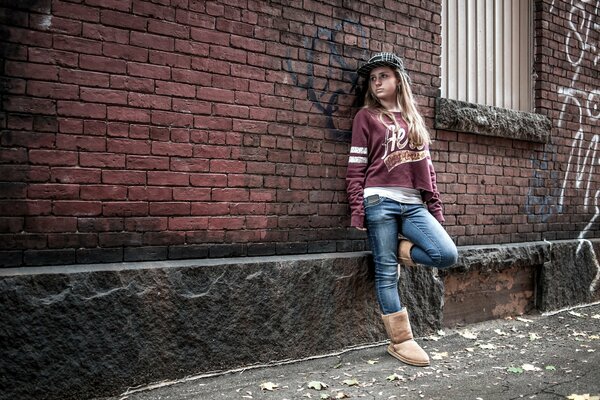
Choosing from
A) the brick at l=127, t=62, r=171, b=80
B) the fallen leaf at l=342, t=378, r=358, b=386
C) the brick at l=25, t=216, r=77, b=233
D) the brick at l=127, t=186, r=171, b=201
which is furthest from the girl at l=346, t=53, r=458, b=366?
the brick at l=25, t=216, r=77, b=233

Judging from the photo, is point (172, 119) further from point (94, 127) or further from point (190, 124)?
point (94, 127)

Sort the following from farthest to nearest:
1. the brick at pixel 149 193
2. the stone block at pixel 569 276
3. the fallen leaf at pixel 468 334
Result: the stone block at pixel 569 276 → the fallen leaf at pixel 468 334 → the brick at pixel 149 193

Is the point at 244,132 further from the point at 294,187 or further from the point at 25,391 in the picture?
the point at 25,391

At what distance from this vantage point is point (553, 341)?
15.8 feet

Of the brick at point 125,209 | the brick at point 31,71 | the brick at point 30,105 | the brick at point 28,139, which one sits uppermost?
the brick at point 31,71

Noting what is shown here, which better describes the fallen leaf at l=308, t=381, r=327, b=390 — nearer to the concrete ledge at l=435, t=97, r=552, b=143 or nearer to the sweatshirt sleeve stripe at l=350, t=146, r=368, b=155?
the sweatshirt sleeve stripe at l=350, t=146, r=368, b=155

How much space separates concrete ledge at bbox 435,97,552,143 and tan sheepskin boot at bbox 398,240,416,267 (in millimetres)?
1274

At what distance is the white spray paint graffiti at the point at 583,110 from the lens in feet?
20.4

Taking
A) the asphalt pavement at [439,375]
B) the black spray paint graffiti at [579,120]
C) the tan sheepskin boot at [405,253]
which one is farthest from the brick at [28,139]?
the black spray paint graffiti at [579,120]

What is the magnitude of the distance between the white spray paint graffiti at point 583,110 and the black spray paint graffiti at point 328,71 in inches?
112

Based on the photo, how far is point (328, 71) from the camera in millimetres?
4336

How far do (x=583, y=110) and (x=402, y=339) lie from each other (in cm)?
376

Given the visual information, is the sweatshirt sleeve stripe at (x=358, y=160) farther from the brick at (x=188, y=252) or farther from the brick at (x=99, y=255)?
the brick at (x=99, y=255)

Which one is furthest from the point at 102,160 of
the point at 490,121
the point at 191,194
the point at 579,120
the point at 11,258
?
the point at 579,120
